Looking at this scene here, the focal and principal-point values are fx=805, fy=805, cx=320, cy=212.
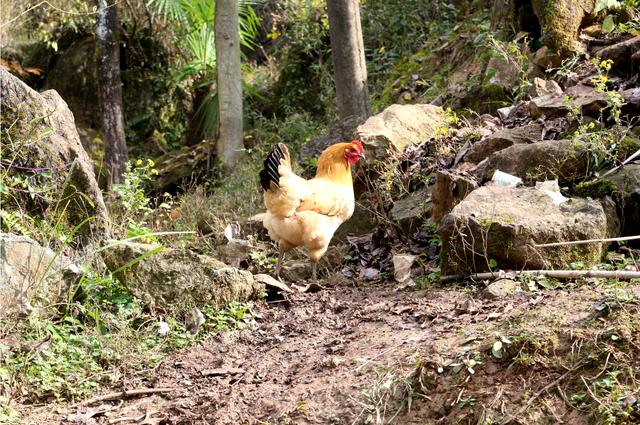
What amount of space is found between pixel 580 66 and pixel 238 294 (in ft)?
15.1

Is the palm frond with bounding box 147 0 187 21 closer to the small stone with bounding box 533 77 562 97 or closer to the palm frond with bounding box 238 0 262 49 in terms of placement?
the palm frond with bounding box 238 0 262 49

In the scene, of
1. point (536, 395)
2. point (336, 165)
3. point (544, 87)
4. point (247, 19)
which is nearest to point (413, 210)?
point (336, 165)

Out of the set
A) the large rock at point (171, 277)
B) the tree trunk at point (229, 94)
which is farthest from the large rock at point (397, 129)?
the tree trunk at point (229, 94)

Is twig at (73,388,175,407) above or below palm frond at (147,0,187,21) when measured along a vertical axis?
below

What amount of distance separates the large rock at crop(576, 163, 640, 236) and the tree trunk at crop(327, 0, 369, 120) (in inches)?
175

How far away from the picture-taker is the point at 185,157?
13.3 metres

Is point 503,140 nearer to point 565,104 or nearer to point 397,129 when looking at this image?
point 565,104

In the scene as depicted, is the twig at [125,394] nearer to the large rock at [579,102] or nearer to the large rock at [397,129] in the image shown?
the large rock at [397,129]

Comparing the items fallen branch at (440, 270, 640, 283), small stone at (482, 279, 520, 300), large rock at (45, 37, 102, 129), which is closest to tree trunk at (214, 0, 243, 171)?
large rock at (45, 37, 102, 129)

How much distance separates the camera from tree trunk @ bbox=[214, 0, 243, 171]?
12.4 meters

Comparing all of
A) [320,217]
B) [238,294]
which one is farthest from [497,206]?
[238,294]

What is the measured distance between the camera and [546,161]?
6.57m

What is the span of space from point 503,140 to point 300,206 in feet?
6.85

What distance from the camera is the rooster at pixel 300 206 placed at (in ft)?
21.8
